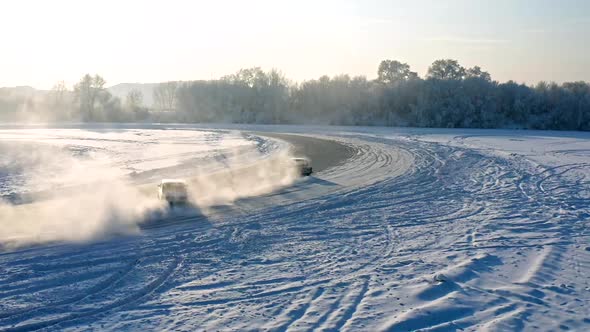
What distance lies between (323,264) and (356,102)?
84593 millimetres

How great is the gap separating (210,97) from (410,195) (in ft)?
303

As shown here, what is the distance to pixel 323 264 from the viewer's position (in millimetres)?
12141

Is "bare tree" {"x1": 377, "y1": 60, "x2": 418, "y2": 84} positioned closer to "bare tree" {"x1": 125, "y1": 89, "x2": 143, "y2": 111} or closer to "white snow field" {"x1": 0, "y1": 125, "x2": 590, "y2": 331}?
"bare tree" {"x1": 125, "y1": 89, "x2": 143, "y2": 111}

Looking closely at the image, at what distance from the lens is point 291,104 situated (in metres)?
108

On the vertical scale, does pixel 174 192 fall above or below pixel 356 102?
below

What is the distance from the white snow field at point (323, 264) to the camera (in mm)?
9250

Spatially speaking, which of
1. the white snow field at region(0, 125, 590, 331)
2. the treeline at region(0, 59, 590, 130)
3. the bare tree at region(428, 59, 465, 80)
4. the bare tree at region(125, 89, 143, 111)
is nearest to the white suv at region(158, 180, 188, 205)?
the white snow field at region(0, 125, 590, 331)

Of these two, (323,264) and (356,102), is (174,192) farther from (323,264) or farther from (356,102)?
(356,102)

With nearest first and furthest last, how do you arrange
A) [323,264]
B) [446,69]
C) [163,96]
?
1. [323,264]
2. [446,69]
3. [163,96]

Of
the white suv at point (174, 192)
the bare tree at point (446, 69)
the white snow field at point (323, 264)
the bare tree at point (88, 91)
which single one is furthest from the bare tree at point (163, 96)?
the white suv at point (174, 192)

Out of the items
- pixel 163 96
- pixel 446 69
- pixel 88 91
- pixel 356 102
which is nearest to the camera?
pixel 356 102

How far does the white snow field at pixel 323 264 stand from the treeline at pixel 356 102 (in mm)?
62932

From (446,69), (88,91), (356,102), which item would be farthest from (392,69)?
(88,91)

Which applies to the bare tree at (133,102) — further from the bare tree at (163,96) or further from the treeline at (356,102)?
the bare tree at (163,96)
